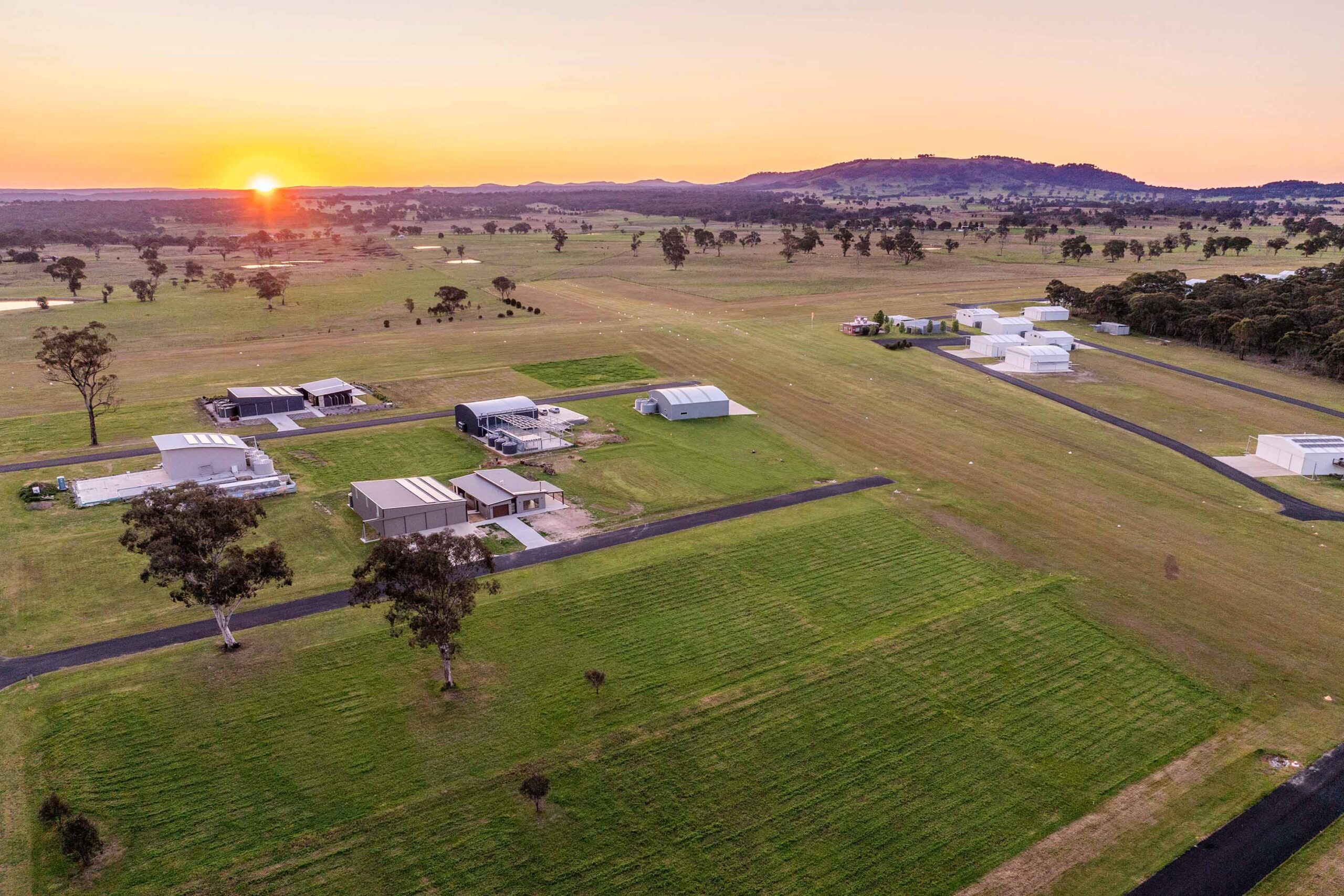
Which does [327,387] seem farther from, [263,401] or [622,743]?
[622,743]

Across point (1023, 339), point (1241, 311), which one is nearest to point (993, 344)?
point (1023, 339)

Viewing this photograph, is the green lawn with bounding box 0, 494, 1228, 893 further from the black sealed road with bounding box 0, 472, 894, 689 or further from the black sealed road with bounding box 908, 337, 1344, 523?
the black sealed road with bounding box 908, 337, 1344, 523

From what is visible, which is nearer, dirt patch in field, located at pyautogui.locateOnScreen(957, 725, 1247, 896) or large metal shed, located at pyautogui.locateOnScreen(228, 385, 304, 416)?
dirt patch in field, located at pyautogui.locateOnScreen(957, 725, 1247, 896)

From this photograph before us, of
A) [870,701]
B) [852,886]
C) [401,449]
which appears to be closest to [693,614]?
[870,701]

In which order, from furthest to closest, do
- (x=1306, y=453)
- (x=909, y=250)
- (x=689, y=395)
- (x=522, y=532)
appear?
(x=909, y=250) → (x=689, y=395) → (x=1306, y=453) → (x=522, y=532)

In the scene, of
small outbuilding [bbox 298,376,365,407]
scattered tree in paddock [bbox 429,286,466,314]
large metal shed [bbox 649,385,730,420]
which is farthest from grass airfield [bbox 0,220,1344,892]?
scattered tree in paddock [bbox 429,286,466,314]

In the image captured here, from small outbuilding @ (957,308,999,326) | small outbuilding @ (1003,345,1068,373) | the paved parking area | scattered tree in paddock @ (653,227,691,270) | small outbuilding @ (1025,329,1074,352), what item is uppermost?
scattered tree in paddock @ (653,227,691,270)
